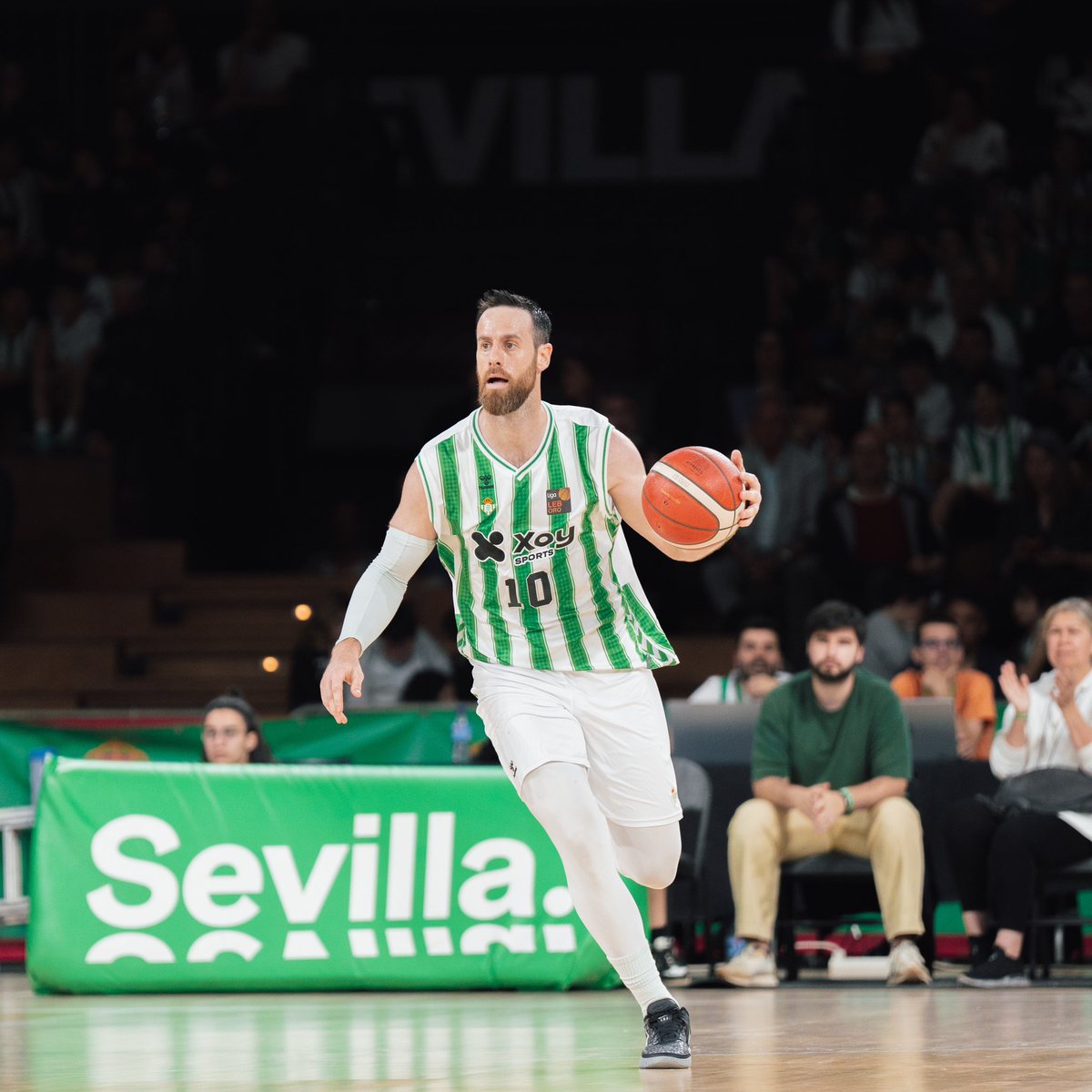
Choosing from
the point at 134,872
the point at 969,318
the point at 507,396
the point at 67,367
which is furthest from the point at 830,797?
the point at 67,367

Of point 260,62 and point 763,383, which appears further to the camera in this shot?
point 260,62

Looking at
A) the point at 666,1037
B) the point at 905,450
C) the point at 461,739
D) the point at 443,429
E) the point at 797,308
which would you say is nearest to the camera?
the point at 666,1037

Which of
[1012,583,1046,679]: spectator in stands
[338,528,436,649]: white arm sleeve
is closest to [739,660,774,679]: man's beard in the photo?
[1012,583,1046,679]: spectator in stands

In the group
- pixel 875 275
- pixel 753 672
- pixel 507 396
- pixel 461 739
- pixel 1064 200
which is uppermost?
pixel 1064 200

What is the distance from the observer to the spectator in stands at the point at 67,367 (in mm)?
17562

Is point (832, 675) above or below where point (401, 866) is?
above

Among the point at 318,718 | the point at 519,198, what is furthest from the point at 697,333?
the point at 318,718

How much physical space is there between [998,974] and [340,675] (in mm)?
4500

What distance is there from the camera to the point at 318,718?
1212 cm

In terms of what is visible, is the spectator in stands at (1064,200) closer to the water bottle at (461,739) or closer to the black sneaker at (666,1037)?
the water bottle at (461,739)

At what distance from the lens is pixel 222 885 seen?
32.6 ft

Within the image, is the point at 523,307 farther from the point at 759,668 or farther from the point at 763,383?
the point at 763,383

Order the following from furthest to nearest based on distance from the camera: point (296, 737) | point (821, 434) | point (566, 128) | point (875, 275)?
point (566, 128), point (875, 275), point (821, 434), point (296, 737)

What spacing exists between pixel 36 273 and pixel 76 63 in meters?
5.58
